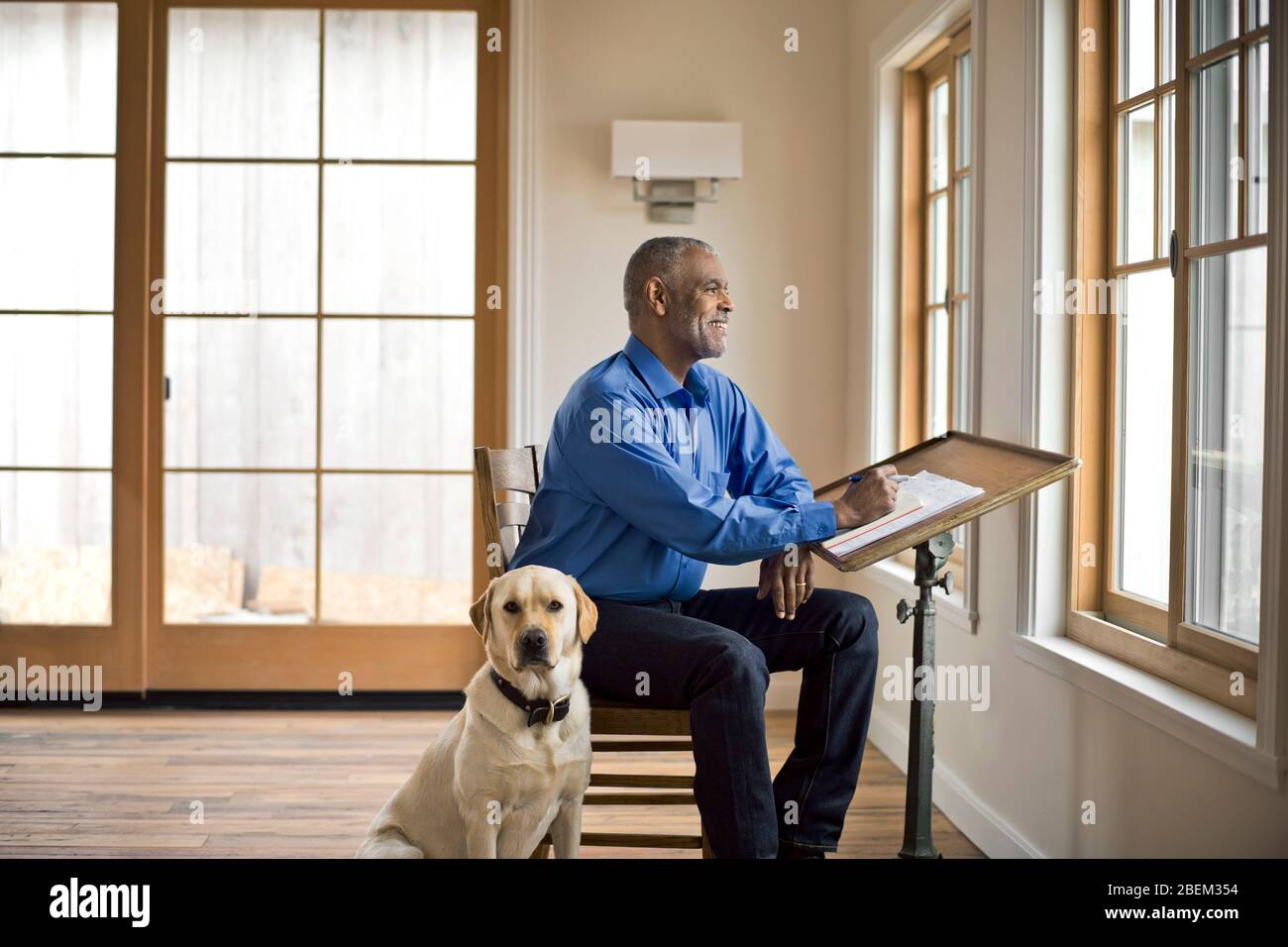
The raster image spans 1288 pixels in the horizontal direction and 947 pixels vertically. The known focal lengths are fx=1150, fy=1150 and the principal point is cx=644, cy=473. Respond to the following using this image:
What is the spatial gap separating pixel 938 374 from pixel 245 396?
2.35 m

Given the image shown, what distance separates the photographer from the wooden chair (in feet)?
6.75

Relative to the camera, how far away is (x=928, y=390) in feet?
11.5

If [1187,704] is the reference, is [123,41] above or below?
above

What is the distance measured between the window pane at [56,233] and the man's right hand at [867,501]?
9.81 feet

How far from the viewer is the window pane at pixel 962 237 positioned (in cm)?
313

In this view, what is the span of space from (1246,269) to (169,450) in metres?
3.41

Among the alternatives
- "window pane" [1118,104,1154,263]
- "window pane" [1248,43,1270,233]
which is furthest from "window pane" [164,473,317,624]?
"window pane" [1248,43,1270,233]

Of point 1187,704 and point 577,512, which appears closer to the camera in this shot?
point 1187,704

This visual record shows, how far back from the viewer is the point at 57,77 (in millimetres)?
3961

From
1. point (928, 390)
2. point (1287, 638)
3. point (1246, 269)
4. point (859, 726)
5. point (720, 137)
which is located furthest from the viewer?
point (720, 137)

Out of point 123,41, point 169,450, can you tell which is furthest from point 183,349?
point 123,41

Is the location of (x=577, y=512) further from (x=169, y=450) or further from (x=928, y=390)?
(x=169, y=450)

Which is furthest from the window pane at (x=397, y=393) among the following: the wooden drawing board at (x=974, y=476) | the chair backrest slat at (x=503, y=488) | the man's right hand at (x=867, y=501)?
the man's right hand at (x=867, y=501)

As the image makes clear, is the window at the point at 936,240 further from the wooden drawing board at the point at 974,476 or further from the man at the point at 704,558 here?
the man at the point at 704,558
